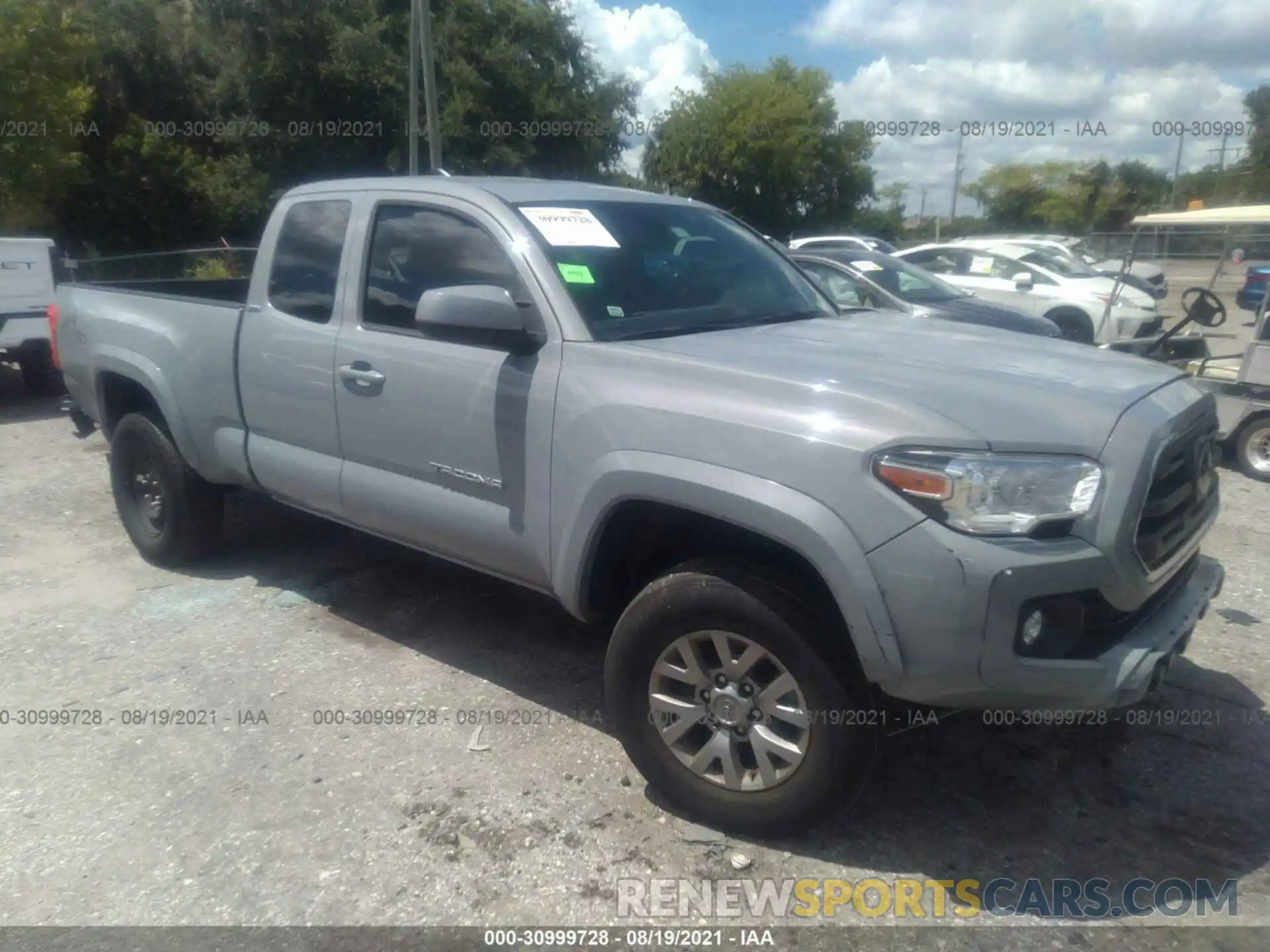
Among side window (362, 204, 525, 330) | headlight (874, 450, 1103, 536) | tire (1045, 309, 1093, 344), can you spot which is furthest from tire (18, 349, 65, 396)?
tire (1045, 309, 1093, 344)

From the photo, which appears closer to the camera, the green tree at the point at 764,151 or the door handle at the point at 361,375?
the door handle at the point at 361,375

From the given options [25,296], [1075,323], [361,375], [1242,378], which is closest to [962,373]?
[361,375]

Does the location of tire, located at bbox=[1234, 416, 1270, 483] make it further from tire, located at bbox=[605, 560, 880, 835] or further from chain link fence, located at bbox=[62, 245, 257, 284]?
chain link fence, located at bbox=[62, 245, 257, 284]

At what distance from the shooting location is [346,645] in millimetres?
4582

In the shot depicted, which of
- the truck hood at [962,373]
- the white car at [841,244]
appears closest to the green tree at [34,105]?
the white car at [841,244]

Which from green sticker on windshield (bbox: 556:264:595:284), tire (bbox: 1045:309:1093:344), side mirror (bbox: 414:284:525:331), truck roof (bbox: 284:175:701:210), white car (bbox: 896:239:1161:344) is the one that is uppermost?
truck roof (bbox: 284:175:701:210)

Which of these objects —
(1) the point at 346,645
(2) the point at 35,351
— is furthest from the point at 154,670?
(2) the point at 35,351

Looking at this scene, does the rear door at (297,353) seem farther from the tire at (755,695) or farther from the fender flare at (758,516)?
the tire at (755,695)

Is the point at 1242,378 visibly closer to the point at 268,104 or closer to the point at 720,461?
the point at 720,461

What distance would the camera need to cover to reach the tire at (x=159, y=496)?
5.18 m

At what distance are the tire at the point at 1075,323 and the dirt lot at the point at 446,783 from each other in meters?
9.02

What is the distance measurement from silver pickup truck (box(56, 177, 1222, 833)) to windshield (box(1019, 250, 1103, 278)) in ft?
38.4

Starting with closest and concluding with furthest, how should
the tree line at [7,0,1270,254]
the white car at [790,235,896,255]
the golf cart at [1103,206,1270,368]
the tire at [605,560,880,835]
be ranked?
the tire at [605,560,880,835]
the golf cart at [1103,206,1270,368]
the white car at [790,235,896,255]
the tree line at [7,0,1270,254]

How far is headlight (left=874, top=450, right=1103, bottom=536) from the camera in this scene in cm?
261
